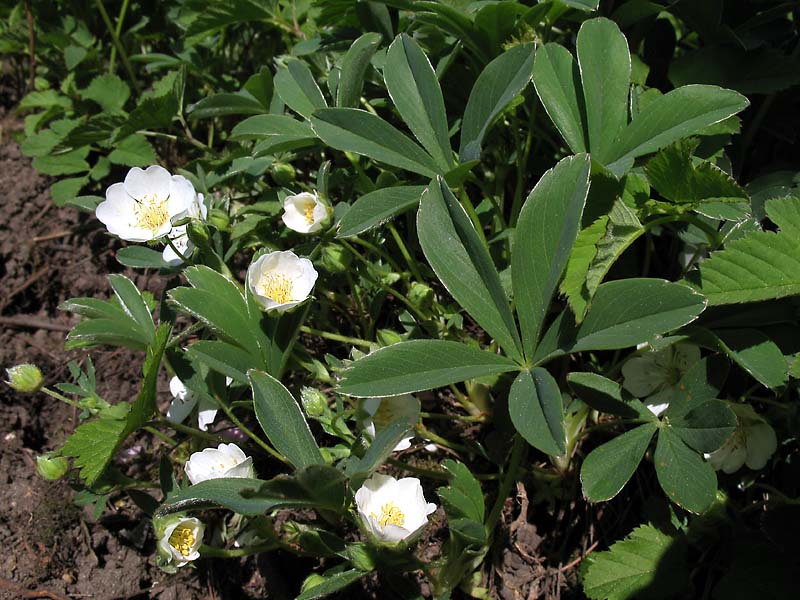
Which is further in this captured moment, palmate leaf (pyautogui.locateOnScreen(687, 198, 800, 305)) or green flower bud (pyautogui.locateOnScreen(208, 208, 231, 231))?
green flower bud (pyautogui.locateOnScreen(208, 208, 231, 231))

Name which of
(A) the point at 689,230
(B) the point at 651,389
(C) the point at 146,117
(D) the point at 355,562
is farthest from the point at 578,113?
(C) the point at 146,117

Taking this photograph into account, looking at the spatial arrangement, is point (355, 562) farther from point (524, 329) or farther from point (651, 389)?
point (651, 389)

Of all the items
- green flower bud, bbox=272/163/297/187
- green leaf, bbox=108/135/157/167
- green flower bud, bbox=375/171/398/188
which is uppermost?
green flower bud, bbox=375/171/398/188

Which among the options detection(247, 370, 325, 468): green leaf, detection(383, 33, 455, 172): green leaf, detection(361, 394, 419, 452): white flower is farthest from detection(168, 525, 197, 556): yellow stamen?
detection(383, 33, 455, 172): green leaf

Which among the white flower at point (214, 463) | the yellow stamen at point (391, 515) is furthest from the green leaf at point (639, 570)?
the white flower at point (214, 463)

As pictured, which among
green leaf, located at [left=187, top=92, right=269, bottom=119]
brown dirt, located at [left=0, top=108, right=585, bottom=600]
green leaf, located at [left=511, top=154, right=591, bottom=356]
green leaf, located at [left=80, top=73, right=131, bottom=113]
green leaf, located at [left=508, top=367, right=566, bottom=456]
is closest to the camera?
green leaf, located at [left=508, top=367, right=566, bottom=456]

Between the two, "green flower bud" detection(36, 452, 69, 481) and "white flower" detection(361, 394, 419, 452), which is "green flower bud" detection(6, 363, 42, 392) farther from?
"white flower" detection(361, 394, 419, 452)

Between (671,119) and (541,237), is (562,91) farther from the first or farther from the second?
(541,237)
